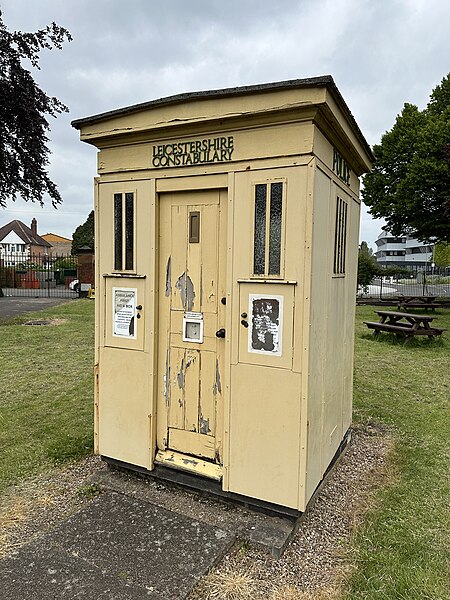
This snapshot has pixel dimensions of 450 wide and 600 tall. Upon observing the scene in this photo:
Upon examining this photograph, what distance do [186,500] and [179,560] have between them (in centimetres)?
62

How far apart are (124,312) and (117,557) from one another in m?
1.55

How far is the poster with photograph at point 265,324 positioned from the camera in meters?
2.68

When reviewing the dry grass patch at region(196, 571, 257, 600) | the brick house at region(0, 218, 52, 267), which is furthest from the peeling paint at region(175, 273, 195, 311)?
the brick house at region(0, 218, 52, 267)

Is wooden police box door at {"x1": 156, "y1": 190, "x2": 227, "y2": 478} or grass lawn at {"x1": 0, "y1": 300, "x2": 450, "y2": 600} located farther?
wooden police box door at {"x1": 156, "y1": 190, "x2": 227, "y2": 478}

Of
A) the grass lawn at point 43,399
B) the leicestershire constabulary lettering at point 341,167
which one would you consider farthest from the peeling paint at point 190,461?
the leicestershire constabulary lettering at point 341,167

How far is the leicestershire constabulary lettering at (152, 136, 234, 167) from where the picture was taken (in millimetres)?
2777

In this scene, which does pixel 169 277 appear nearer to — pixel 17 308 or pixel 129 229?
pixel 129 229

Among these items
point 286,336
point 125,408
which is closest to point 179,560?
point 125,408

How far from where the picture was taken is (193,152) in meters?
2.88

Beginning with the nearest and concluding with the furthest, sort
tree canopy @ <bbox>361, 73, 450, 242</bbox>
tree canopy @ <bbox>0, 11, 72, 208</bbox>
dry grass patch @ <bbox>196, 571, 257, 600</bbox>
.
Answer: dry grass patch @ <bbox>196, 571, 257, 600</bbox>
tree canopy @ <bbox>0, 11, 72, 208</bbox>
tree canopy @ <bbox>361, 73, 450, 242</bbox>

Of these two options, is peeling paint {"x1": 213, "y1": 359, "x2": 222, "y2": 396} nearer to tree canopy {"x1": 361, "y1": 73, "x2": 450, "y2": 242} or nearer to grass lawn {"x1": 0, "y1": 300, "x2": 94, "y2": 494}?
grass lawn {"x1": 0, "y1": 300, "x2": 94, "y2": 494}

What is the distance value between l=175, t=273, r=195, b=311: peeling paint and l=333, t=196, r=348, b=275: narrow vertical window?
106 centimetres

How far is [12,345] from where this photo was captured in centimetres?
889

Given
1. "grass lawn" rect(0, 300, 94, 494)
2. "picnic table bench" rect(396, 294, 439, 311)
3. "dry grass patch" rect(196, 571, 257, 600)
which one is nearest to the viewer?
"dry grass patch" rect(196, 571, 257, 600)
